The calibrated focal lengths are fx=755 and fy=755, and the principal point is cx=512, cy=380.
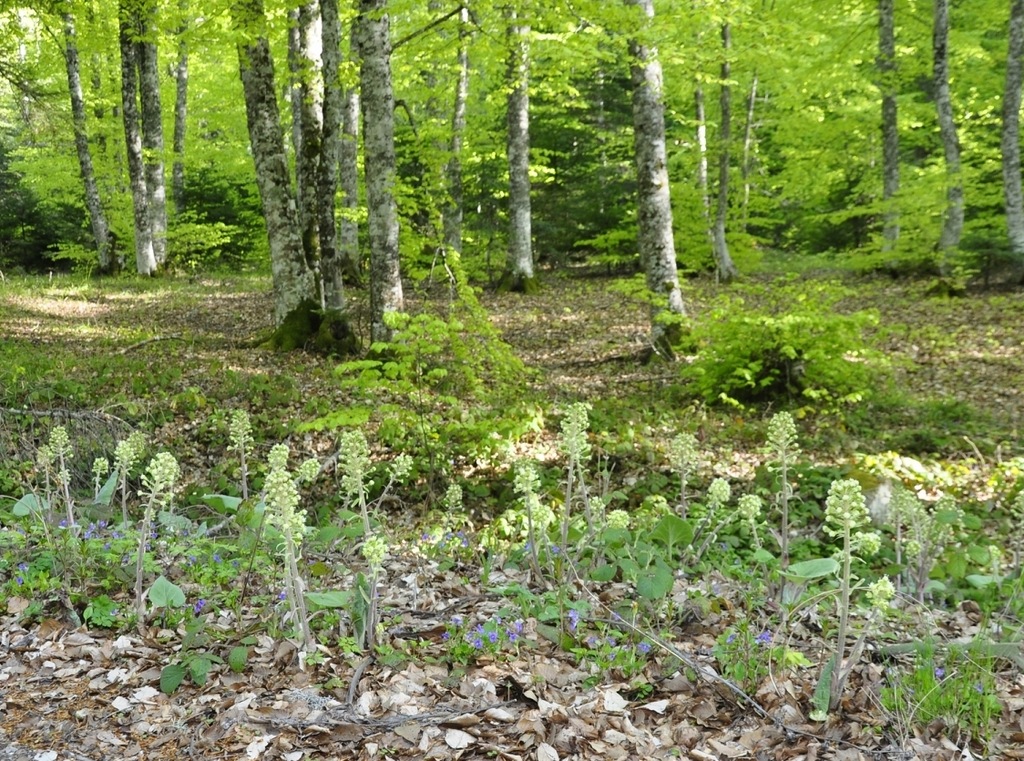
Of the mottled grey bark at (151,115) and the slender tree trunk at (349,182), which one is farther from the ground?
the mottled grey bark at (151,115)

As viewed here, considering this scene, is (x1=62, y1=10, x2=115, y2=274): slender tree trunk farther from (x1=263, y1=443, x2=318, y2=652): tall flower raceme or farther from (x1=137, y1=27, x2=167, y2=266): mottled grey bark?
(x1=263, y1=443, x2=318, y2=652): tall flower raceme

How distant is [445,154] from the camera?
29.2ft

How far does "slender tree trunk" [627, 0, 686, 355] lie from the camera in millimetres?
8773

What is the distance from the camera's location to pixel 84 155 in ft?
59.5

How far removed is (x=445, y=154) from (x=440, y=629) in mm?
6673

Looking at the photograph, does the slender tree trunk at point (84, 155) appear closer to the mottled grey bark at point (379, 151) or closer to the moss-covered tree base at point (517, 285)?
the moss-covered tree base at point (517, 285)

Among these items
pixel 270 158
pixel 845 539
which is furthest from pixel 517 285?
pixel 845 539

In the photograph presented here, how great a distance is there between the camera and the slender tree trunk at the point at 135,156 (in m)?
16.1

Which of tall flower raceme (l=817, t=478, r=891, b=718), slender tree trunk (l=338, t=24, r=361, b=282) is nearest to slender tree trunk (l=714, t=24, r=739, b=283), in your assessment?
slender tree trunk (l=338, t=24, r=361, b=282)

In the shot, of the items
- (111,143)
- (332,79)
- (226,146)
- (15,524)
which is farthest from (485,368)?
(111,143)

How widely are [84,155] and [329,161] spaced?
36.5 ft

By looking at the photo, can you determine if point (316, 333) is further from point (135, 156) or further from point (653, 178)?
point (135, 156)

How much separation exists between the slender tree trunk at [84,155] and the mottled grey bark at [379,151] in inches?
424

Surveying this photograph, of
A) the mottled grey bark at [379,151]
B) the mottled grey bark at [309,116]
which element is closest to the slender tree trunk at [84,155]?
the mottled grey bark at [309,116]
